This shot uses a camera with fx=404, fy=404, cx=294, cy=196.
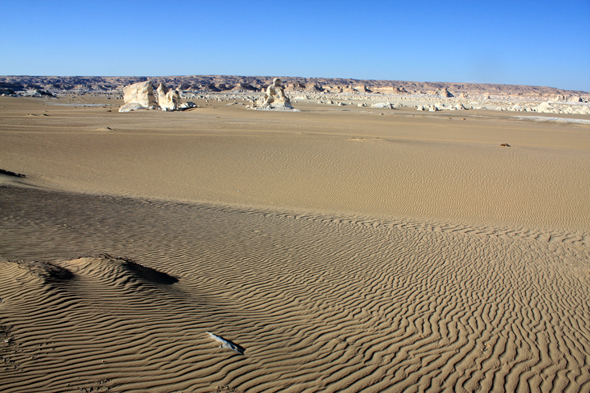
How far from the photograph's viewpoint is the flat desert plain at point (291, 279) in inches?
151

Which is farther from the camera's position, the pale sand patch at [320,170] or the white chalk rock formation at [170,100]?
the white chalk rock formation at [170,100]

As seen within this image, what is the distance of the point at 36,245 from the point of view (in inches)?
262

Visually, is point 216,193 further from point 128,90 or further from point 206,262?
point 128,90

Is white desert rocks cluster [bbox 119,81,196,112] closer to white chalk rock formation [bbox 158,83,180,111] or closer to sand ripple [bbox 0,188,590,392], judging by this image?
white chalk rock formation [bbox 158,83,180,111]

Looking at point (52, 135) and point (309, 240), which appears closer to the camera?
point (309, 240)

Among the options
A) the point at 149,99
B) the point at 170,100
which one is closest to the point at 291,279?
the point at 170,100

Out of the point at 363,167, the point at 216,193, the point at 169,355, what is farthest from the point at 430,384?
the point at 363,167

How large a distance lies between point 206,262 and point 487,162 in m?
16.2

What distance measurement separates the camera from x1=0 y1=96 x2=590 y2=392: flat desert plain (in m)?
3.83

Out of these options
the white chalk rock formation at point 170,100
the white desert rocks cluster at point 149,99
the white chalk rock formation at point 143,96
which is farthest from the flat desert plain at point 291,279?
the white chalk rock formation at point 143,96

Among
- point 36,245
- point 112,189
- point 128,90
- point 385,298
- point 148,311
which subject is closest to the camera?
point 148,311

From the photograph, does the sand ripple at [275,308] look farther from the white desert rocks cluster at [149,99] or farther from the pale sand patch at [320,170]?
the white desert rocks cluster at [149,99]

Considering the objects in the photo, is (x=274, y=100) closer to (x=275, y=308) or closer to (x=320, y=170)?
(x=320, y=170)

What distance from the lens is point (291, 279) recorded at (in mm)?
6676
